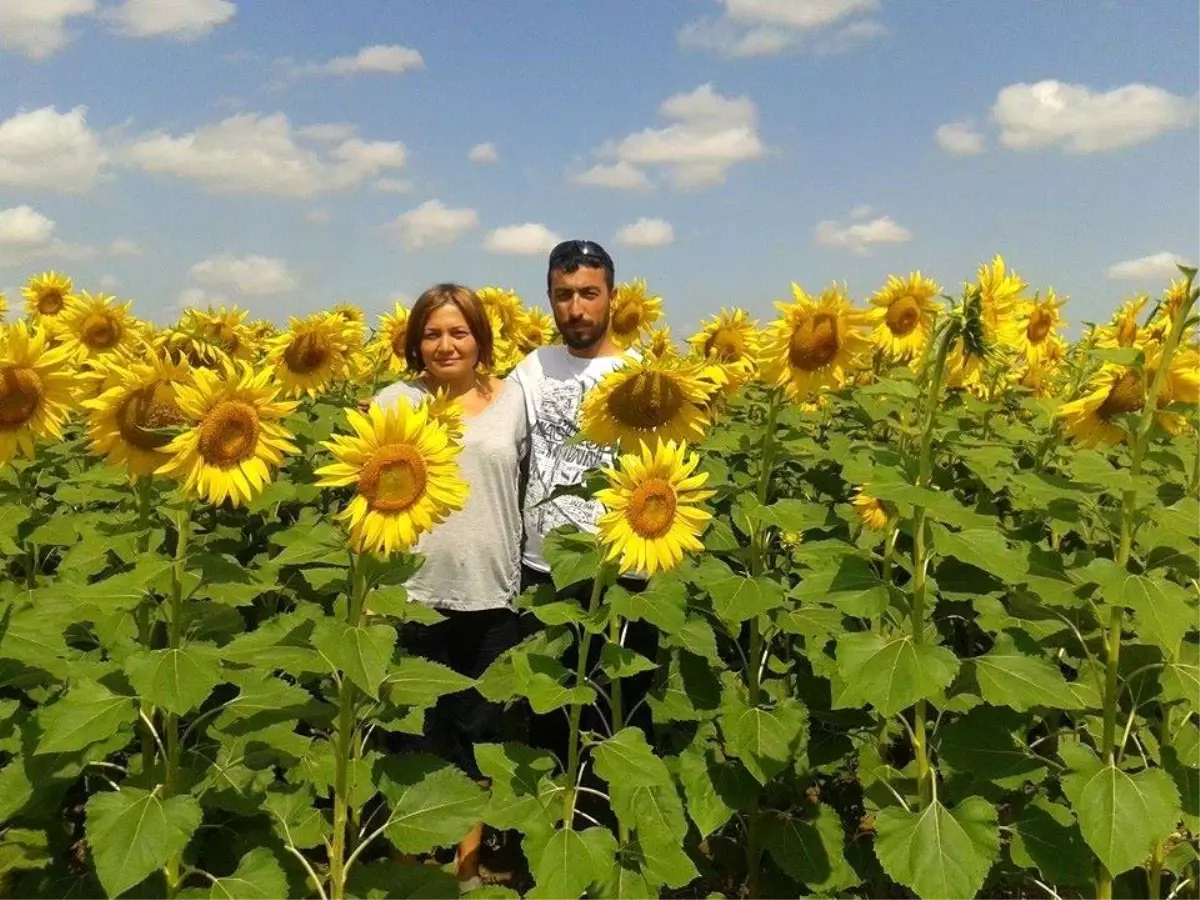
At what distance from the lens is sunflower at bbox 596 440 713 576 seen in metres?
2.99

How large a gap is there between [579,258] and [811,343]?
3.98 feet

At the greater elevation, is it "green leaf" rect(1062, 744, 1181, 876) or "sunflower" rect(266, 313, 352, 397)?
"sunflower" rect(266, 313, 352, 397)

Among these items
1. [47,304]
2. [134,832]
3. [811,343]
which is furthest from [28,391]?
[47,304]

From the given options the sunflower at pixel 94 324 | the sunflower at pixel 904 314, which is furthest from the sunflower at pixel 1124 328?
the sunflower at pixel 94 324

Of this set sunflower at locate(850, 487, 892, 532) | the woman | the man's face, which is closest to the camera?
the woman

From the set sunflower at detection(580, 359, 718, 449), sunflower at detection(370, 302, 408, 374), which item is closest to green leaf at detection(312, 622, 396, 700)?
sunflower at detection(580, 359, 718, 449)

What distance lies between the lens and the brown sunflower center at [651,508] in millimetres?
3010

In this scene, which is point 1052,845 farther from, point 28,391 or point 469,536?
point 28,391

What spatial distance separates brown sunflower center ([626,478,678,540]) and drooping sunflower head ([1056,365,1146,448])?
63.1 inches

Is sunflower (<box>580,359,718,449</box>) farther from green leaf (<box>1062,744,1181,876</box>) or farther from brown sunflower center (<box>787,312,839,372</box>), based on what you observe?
green leaf (<box>1062,744,1181,876</box>)

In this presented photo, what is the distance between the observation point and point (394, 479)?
2.74m

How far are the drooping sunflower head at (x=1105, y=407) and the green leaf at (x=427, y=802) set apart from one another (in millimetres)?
2526

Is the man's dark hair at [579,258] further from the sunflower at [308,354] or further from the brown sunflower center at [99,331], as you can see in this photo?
the brown sunflower center at [99,331]

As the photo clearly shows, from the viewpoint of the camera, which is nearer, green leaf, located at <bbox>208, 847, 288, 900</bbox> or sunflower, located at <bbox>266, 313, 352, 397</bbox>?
green leaf, located at <bbox>208, 847, 288, 900</bbox>
